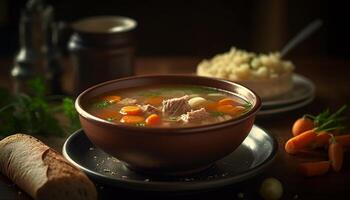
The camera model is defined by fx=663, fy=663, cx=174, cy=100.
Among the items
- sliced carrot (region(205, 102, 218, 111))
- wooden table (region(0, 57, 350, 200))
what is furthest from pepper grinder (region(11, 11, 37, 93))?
sliced carrot (region(205, 102, 218, 111))

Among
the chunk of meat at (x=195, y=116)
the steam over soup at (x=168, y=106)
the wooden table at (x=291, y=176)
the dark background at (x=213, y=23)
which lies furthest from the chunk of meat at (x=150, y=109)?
the dark background at (x=213, y=23)

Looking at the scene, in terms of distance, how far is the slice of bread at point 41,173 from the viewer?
177 cm

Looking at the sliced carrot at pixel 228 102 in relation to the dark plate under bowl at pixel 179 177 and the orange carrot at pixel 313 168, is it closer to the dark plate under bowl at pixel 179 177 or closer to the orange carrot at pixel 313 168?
the dark plate under bowl at pixel 179 177

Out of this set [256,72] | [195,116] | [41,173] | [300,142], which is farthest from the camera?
[256,72]

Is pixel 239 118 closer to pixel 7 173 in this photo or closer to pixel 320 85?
pixel 7 173

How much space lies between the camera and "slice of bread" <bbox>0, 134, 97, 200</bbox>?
177 centimetres

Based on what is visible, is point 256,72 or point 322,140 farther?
point 256,72

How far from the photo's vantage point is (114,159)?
6.93 ft

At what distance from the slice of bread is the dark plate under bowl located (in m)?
0.08

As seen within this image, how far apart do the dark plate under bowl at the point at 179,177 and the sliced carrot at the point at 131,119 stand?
164mm

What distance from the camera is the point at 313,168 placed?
6.79 ft

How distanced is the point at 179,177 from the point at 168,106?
0.21 metres

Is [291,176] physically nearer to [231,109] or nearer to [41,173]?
[231,109]

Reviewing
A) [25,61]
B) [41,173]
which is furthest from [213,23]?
[41,173]
